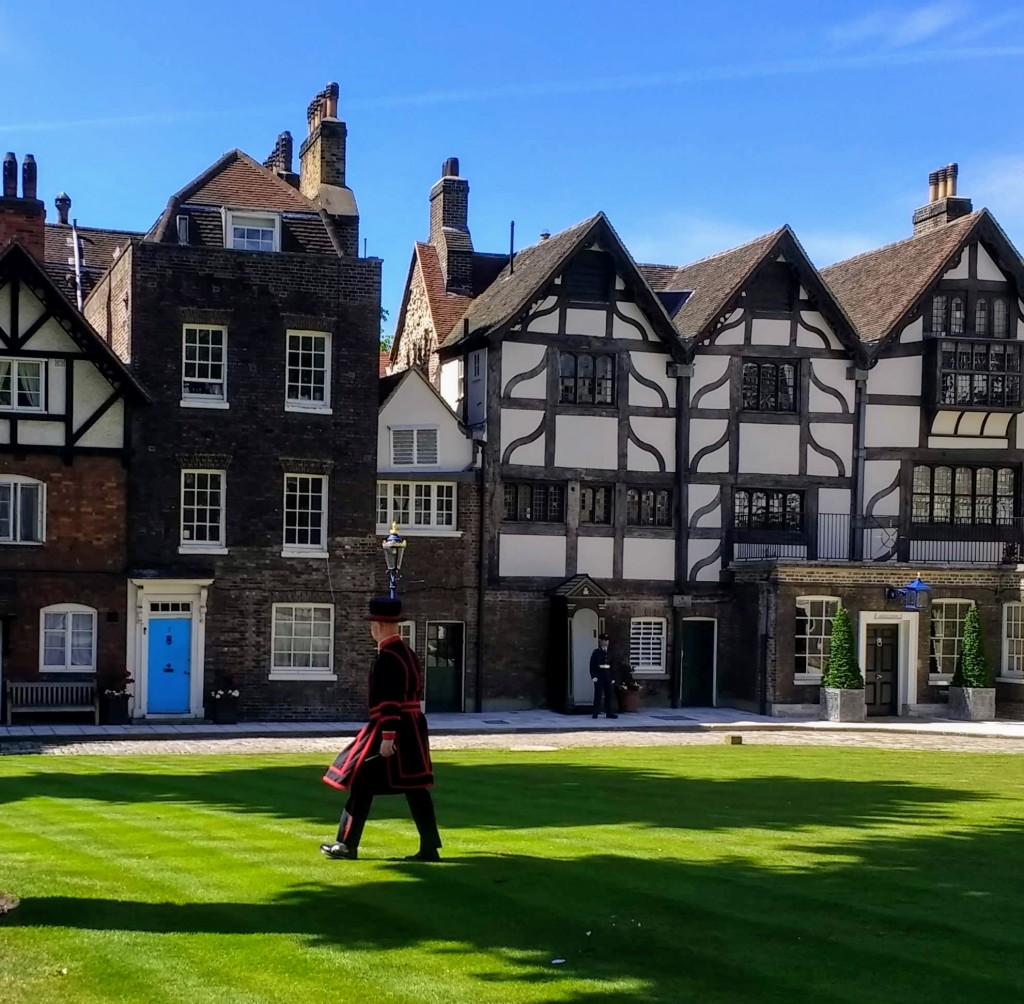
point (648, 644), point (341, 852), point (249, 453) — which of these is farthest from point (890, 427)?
point (341, 852)

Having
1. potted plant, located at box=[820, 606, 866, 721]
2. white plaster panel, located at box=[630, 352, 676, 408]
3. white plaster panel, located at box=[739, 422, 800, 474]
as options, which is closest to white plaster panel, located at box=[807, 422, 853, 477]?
white plaster panel, located at box=[739, 422, 800, 474]

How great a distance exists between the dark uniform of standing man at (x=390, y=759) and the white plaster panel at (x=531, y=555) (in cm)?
2342

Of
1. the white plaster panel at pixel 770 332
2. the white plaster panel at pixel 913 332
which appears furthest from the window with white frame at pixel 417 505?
the white plaster panel at pixel 913 332

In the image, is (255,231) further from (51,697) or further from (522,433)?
(51,697)

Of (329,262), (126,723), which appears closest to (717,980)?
(126,723)

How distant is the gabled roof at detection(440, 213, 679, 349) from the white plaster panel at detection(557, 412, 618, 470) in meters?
2.58

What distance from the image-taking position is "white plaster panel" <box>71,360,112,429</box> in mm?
30688

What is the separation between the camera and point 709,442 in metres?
36.6

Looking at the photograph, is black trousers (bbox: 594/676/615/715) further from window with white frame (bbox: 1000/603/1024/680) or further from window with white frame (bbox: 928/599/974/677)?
window with white frame (bbox: 1000/603/1024/680)

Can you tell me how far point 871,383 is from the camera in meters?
37.5

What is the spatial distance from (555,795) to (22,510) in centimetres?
1742

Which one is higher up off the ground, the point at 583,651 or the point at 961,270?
the point at 961,270

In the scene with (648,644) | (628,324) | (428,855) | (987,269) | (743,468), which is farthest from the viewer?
(987,269)

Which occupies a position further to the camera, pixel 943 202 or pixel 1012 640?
pixel 943 202
